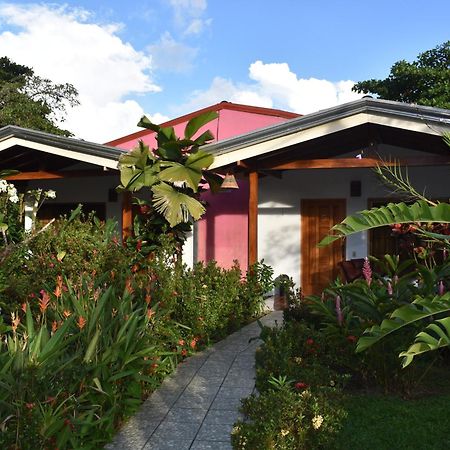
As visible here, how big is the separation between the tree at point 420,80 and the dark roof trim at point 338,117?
1370cm

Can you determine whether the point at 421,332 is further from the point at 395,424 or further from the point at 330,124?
the point at 330,124

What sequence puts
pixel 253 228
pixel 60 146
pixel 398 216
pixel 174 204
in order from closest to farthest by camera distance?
pixel 398 216
pixel 174 204
pixel 253 228
pixel 60 146

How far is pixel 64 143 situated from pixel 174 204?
2783mm

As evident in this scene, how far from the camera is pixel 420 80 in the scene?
71.5ft

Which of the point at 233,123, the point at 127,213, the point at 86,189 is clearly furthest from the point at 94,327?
the point at 233,123

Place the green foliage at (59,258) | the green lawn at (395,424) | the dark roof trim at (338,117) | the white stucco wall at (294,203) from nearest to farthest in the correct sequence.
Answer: the green lawn at (395,424)
the green foliage at (59,258)
the dark roof trim at (338,117)
the white stucco wall at (294,203)

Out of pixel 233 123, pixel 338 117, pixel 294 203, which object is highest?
pixel 233 123

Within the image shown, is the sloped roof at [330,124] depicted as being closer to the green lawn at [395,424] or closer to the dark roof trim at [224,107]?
the green lawn at [395,424]

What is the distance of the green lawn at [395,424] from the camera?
382cm

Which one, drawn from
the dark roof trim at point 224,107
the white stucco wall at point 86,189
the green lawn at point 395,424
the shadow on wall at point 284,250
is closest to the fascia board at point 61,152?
the white stucco wall at point 86,189

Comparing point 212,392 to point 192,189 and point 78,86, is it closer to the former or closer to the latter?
point 192,189

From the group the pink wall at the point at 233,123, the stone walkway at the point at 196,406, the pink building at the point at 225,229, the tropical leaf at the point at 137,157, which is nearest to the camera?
the stone walkway at the point at 196,406

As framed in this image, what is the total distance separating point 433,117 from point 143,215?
4984 millimetres

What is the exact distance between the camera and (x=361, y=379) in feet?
16.7
